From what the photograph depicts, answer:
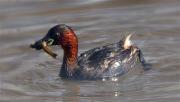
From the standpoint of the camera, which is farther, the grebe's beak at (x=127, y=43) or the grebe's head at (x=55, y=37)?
the grebe's beak at (x=127, y=43)

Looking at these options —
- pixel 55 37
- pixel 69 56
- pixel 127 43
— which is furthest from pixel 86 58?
pixel 127 43

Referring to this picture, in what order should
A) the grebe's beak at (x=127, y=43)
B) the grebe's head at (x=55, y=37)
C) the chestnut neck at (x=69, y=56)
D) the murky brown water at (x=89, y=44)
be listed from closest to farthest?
1. the murky brown water at (x=89, y=44)
2. the grebe's head at (x=55, y=37)
3. the chestnut neck at (x=69, y=56)
4. the grebe's beak at (x=127, y=43)

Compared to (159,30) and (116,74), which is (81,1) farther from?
(116,74)

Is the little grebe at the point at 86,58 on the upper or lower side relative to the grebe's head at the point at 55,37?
lower

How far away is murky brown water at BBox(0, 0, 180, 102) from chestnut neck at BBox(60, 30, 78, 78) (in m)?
0.19

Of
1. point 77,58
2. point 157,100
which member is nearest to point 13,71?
point 77,58

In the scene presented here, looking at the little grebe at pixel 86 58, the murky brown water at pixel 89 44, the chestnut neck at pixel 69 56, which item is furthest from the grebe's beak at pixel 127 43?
the chestnut neck at pixel 69 56

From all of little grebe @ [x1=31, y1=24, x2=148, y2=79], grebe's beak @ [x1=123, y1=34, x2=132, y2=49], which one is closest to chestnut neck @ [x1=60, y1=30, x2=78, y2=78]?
little grebe @ [x1=31, y1=24, x2=148, y2=79]

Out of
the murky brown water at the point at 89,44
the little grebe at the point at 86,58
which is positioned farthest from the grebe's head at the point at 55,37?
the murky brown water at the point at 89,44

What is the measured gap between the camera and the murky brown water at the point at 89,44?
11.5 meters

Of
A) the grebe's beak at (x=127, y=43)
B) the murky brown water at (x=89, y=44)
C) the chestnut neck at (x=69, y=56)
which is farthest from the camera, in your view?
the grebe's beak at (x=127, y=43)

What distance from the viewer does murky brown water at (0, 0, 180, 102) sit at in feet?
37.8

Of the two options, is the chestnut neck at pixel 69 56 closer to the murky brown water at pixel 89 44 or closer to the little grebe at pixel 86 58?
the little grebe at pixel 86 58

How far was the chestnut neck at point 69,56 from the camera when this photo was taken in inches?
493
